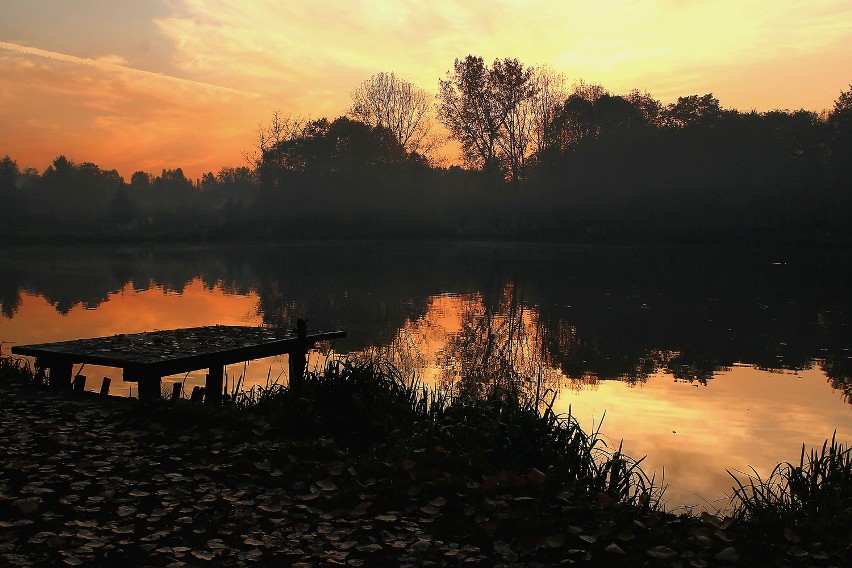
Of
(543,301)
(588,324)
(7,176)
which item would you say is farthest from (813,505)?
(7,176)

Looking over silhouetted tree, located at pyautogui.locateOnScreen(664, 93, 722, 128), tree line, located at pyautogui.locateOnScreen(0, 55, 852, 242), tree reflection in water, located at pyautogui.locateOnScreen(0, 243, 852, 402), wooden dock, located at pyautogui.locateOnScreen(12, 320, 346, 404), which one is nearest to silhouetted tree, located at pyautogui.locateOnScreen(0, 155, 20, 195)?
tree line, located at pyautogui.locateOnScreen(0, 55, 852, 242)

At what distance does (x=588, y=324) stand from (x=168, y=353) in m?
15.3

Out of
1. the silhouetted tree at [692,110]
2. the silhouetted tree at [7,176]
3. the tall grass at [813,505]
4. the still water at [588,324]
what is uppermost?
the silhouetted tree at [692,110]

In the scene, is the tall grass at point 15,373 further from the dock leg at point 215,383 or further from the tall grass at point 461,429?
the tall grass at point 461,429

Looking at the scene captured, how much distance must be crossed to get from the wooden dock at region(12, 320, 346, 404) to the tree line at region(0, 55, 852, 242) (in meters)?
59.1

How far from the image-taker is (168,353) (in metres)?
11.7

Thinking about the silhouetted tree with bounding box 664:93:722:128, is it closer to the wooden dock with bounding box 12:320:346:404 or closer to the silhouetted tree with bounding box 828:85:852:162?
the silhouetted tree with bounding box 828:85:852:162

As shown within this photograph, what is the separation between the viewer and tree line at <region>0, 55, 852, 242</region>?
220 feet

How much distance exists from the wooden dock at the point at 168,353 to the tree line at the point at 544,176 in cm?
5907

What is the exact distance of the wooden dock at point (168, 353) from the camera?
36.0 ft

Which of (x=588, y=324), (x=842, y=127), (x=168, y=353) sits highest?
(x=842, y=127)

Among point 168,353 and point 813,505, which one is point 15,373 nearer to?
point 168,353

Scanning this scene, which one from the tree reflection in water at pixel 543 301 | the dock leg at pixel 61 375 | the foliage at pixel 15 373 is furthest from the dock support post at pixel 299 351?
the foliage at pixel 15 373

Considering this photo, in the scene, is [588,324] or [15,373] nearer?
[15,373]
